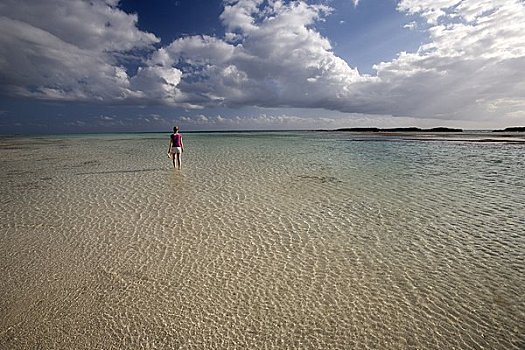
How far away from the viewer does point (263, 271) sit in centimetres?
534

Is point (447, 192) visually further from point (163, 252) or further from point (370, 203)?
point (163, 252)

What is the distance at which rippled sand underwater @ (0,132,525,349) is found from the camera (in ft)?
12.4

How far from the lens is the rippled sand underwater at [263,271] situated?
3766mm

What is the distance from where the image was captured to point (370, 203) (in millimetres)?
9578

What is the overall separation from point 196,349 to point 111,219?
5.98 meters

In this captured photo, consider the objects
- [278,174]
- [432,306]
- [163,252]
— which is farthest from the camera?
[278,174]

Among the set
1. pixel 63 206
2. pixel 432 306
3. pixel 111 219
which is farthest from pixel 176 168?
pixel 432 306

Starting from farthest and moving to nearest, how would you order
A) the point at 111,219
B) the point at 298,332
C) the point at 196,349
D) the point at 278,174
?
the point at 278,174
the point at 111,219
the point at 298,332
the point at 196,349

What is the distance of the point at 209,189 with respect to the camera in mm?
11742

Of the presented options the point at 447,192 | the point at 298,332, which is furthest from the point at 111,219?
the point at 447,192

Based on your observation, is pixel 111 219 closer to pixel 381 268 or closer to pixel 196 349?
pixel 196 349

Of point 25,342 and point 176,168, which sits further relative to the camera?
point 176,168

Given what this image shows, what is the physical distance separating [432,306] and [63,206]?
1084cm

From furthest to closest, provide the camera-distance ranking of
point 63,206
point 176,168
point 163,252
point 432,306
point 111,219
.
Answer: point 176,168, point 63,206, point 111,219, point 163,252, point 432,306
